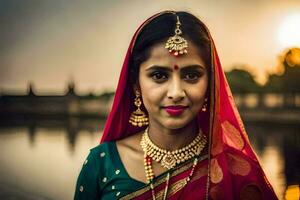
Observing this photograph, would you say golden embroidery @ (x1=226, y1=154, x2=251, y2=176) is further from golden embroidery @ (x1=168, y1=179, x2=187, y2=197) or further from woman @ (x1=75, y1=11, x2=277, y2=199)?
golden embroidery @ (x1=168, y1=179, x2=187, y2=197)

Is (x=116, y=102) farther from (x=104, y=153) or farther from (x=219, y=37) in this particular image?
(x=219, y=37)

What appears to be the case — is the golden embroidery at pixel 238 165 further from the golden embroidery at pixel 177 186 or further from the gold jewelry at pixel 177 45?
the gold jewelry at pixel 177 45

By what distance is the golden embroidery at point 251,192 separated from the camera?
1.25m

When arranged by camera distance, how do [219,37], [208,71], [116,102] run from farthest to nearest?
[219,37] → [116,102] → [208,71]

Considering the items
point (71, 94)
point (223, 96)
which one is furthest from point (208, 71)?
point (71, 94)

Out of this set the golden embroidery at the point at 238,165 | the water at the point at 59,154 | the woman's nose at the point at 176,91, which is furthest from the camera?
the water at the point at 59,154

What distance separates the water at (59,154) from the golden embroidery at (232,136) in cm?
94

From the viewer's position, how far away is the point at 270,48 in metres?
2.22

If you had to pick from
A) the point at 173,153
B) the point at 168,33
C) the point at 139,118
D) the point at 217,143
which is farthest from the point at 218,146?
the point at 168,33

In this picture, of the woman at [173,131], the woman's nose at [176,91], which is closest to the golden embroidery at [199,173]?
the woman at [173,131]

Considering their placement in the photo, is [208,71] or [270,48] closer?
[208,71]

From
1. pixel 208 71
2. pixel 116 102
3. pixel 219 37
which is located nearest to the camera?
pixel 208 71

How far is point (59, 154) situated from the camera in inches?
87.0

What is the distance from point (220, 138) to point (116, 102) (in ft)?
1.01
